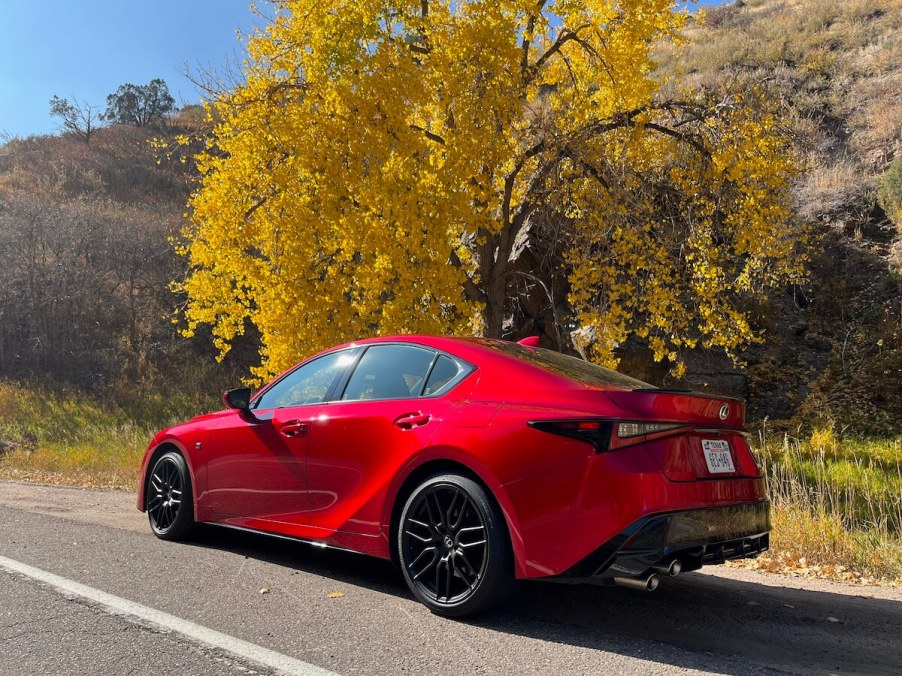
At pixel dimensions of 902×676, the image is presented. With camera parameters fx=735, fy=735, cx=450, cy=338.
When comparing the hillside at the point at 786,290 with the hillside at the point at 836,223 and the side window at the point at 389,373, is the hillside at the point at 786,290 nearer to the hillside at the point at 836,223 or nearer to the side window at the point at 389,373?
the hillside at the point at 836,223

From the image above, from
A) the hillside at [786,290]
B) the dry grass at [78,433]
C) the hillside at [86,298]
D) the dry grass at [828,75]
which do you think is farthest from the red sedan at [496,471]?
the hillside at [86,298]

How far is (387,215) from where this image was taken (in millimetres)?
9188

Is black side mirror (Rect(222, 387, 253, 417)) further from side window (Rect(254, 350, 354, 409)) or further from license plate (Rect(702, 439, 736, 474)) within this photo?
license plate (Rect(702, 439, 736, 474))

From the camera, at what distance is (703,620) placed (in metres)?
3.81

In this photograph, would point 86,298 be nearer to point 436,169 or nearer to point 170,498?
point 436,169

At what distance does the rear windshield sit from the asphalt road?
44.2 inches

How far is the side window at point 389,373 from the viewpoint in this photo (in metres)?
4.24

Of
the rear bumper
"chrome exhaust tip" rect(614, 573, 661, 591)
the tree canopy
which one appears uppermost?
the tree canopy

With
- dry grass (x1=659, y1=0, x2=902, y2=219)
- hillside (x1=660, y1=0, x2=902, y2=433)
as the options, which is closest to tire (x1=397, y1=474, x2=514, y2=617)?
hillside (x1=660, y1=0, x2=902, y2=433)

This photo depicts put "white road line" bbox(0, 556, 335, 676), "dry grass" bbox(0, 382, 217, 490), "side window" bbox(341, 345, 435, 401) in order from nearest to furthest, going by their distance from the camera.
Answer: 1. "white road line" bbox(0, 556, 335, 676)
2. "side window" bbox(341, 345, 435, 401)
3. "dry grass" bbox(0, 382, 217, 490)

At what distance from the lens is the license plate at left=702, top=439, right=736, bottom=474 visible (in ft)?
11.9

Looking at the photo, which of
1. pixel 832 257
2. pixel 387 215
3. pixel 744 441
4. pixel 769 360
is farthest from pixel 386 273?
pixel 832 257

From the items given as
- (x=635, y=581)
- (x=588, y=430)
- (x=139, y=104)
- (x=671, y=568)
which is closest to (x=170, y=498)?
(x=588, y=430)

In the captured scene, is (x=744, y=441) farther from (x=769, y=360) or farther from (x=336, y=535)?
(x=769, y=360)
